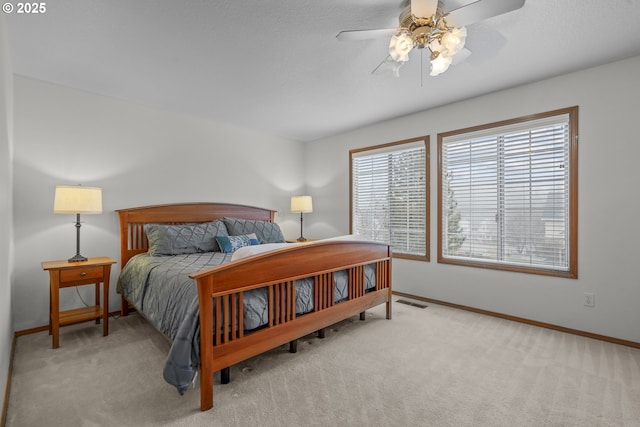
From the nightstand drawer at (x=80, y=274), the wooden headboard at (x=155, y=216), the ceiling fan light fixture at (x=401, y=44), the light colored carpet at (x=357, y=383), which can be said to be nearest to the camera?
the light colored carpet at (x=357, y=383)

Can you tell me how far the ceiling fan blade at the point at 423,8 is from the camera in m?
1.60

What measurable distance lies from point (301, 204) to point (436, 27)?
11.0 ft

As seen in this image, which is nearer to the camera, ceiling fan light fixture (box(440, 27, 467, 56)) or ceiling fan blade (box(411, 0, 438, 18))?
ceiling fan blade (box(411, 0, 438, 18))

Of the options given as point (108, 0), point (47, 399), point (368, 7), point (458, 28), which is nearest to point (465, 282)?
point (458, 28)

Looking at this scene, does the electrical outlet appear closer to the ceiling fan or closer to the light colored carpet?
the light colored carpet

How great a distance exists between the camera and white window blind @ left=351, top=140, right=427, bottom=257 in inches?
155

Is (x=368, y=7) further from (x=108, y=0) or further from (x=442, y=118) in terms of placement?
(x=442, y=118)

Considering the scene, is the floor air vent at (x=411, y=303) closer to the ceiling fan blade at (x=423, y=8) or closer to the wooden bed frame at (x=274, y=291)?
the wooden bed frame at (x=274, y=291)

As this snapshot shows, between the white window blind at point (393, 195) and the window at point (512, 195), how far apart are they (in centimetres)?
30

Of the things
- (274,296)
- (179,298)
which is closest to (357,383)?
(274,296)

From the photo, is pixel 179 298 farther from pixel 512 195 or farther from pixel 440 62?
pixel 512 195

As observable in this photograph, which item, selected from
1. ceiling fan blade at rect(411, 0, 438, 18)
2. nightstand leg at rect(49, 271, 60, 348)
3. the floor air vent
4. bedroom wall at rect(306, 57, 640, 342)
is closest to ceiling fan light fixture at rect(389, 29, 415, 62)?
ceiling fan blade at rect(411, 0, 438, 18)

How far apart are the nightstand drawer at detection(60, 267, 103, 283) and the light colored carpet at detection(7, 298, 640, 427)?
1.77 ft

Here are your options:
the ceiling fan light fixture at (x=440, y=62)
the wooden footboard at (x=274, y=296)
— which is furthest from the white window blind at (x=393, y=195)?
the ceiling fan light fixture at (x=440, y=62)
